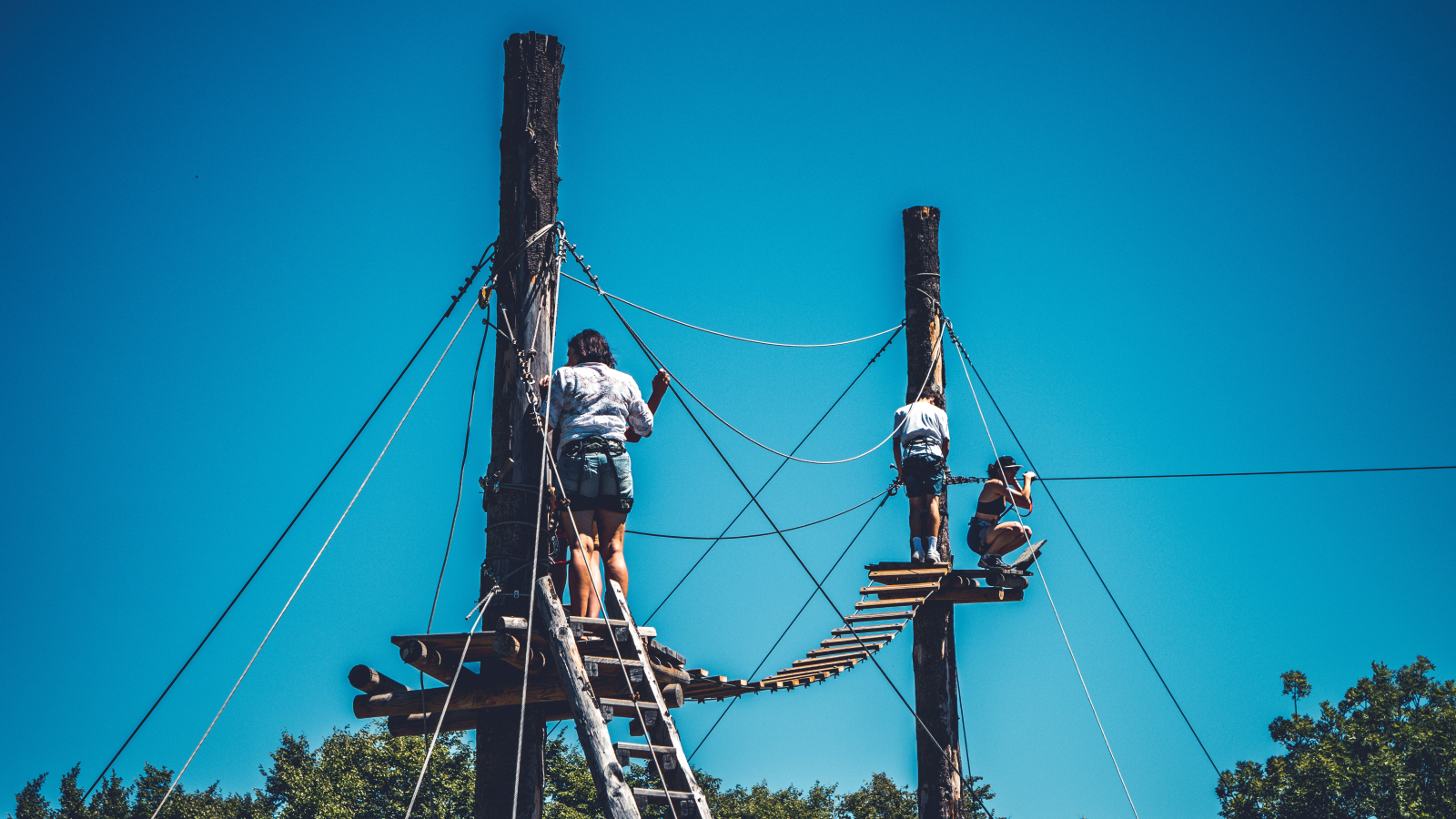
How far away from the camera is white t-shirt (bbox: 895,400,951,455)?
939cm

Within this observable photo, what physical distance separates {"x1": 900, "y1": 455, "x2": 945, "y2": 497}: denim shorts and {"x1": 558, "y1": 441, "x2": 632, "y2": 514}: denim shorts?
139 inches

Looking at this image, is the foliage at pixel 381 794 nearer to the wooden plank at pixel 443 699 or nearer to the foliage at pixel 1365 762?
the foliage at pixel 1365 762

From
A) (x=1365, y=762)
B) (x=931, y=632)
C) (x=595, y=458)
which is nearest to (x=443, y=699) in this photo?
(x=595, y=458)

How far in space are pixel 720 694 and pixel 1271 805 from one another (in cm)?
2497

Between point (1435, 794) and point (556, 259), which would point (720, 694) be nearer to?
point (556, 259)

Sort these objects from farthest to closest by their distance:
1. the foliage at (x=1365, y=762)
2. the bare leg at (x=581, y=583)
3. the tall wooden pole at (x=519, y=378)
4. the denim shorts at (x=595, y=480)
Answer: the foliage at (x=1365, y=762) < the denim shorts at (x=595, y=480) < the bare leg at (x=581, y=583) < the tall wooden pole at (x=519, y=378)

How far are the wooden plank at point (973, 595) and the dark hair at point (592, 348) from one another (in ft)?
12.2

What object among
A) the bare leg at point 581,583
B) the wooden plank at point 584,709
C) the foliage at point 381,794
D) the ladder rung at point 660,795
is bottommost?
the ladder rung at point 660,795

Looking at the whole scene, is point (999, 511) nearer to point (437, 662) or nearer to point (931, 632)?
point (931, 632)

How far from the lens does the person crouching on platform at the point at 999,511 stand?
9641mm

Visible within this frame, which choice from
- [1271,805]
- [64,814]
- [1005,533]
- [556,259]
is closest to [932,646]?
[1005,533]

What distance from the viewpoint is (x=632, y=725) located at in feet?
18.3

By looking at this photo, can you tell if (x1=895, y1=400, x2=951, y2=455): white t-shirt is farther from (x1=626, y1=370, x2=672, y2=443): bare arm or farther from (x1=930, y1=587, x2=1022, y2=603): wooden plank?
(x1=626, y1=370, x2=672, y2=443): bare arm

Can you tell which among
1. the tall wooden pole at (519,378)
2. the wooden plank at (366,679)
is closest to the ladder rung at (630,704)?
the tall wooden pole at (519,378)
